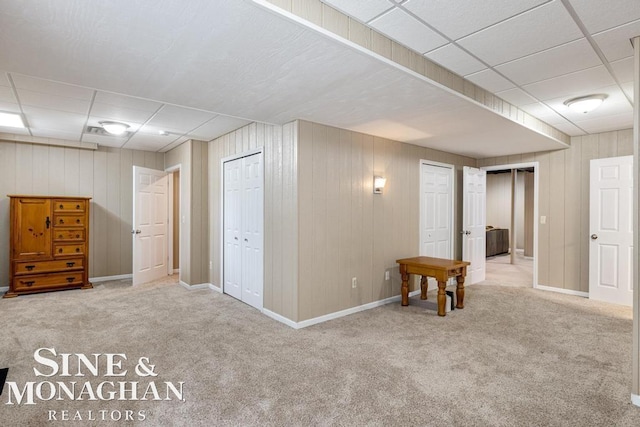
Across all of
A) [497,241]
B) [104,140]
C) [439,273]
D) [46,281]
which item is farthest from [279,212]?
[497,241]

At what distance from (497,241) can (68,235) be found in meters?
10.1

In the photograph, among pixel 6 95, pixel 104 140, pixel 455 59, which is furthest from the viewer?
pixel 104 140

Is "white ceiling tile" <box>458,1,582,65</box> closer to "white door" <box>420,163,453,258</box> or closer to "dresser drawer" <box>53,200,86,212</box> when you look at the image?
"white door" <box>420,163,453,258</box>

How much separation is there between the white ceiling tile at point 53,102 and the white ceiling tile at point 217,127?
1317 mm

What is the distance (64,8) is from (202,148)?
3.87 m

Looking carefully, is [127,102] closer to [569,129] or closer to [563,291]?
[569,129]

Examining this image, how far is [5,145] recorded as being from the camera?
5.25 m

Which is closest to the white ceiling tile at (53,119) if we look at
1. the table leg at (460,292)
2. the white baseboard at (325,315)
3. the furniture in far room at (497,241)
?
the white baseboard at (325,315)

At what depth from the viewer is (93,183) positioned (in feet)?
19.5

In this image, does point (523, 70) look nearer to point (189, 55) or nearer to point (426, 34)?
point (426, 34)

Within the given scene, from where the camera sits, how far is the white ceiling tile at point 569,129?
14.6 feet

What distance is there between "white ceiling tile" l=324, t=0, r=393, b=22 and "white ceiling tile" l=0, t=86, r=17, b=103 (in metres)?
3.23

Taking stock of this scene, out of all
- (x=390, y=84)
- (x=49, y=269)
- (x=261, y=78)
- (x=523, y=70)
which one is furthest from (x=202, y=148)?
(x=523, y=70)

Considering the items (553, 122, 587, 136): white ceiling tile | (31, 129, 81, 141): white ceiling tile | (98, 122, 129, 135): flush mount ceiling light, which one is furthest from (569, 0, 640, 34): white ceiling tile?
(31, 129, 81, 141): white ceiling tile
